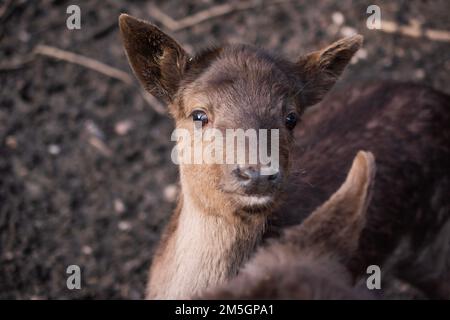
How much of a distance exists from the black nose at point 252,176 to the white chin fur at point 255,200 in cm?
12

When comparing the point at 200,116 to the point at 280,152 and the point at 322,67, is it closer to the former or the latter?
the point at 280,152

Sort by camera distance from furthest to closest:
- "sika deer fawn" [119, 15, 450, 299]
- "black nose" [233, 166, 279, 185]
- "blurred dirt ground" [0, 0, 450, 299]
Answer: "blurred dirt ground" [0, 0, 450, 299], "sika deer fawn" [119, 15, 450, 299], "black nose" [233, 166, 279, 185]

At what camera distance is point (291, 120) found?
153 inches

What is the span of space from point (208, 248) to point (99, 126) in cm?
300

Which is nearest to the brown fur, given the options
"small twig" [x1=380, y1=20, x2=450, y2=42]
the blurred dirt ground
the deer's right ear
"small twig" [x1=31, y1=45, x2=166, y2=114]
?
the deer's right ear

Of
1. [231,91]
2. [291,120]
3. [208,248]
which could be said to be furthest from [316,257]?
[231,91]

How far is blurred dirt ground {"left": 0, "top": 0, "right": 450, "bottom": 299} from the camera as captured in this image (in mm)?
5559

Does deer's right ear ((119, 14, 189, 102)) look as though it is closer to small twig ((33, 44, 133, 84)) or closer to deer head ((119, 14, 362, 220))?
deer head ((119, 14, 362, 220))

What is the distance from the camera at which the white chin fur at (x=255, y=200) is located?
136 inches

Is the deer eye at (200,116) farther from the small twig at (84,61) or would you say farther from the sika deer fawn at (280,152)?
the small twig at (84,61)

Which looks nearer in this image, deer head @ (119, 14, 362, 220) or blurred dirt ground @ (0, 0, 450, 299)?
deer head @ (119, 14, 362, 220)

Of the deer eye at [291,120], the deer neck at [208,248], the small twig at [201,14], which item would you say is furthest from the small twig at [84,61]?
the deer eye at [291,120]

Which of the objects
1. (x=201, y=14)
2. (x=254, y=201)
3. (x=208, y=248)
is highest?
(x=201, y=14)
